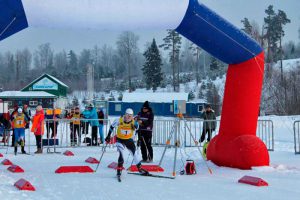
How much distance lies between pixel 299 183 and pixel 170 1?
15.5 feet

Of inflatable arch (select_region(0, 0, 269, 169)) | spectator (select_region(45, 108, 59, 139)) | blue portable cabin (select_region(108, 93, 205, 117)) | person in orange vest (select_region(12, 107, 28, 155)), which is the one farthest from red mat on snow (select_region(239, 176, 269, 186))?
blue portable cabin (select_region(108, 93, 205, 117))

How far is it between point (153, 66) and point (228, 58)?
59.3 meters

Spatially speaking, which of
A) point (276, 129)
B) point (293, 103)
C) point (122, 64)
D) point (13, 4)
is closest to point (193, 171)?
point (13, 4)

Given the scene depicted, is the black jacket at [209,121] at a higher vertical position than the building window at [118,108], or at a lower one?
lower

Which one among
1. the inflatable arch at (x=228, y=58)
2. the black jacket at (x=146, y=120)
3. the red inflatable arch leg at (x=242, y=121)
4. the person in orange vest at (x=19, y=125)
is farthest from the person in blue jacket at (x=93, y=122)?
the red inflatable arch leg at (x=242, y=121)

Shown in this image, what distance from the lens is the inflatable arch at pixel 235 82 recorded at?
9.77 m

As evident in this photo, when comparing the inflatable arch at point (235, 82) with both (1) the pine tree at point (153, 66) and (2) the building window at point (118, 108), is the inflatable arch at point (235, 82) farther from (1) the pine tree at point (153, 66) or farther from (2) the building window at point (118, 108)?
(1) the pine tree at point (153, 66)

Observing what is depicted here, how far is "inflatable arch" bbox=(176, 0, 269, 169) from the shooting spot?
9773mm

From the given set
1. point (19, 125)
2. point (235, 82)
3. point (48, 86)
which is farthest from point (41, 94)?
point (235, 82)

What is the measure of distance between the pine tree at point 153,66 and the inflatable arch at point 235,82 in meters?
58.4

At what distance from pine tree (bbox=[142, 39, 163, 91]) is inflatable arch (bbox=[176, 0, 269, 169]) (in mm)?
58387

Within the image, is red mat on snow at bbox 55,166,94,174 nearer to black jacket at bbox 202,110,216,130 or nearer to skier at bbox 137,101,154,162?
skier at bbox 137,101,154,162

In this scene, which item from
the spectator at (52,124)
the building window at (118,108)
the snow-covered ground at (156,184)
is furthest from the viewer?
the building window at (118,108)

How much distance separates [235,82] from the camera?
10641 mm
